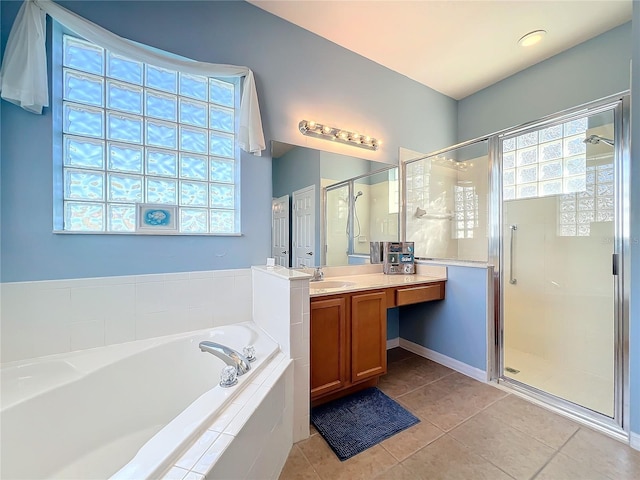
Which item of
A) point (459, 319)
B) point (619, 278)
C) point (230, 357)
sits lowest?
point (459, 319)

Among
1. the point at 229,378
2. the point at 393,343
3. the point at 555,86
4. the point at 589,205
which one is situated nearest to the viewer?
the point at 229,378

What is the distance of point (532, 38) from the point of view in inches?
89.6

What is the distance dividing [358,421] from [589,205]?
2.35 m

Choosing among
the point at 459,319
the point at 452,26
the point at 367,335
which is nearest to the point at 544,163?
the point at 452,26

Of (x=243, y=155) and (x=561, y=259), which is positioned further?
(x=561, y=259)

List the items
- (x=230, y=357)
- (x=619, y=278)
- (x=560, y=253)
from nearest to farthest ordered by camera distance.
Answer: (x=230, y=357) < (x=619, y=278) < (x=560, y=253)

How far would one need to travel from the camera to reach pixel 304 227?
2.19 meters

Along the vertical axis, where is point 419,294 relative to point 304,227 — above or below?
below

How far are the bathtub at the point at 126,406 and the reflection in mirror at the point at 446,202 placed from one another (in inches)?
79.8

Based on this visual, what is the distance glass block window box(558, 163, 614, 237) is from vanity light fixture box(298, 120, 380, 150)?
5.59 ft

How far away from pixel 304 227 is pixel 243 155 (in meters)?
0.73

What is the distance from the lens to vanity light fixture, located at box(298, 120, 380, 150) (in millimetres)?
2208

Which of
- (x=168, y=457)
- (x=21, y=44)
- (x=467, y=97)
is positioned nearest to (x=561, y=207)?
(x=467, y=97)

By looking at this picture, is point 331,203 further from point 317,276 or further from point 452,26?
point 452,26
